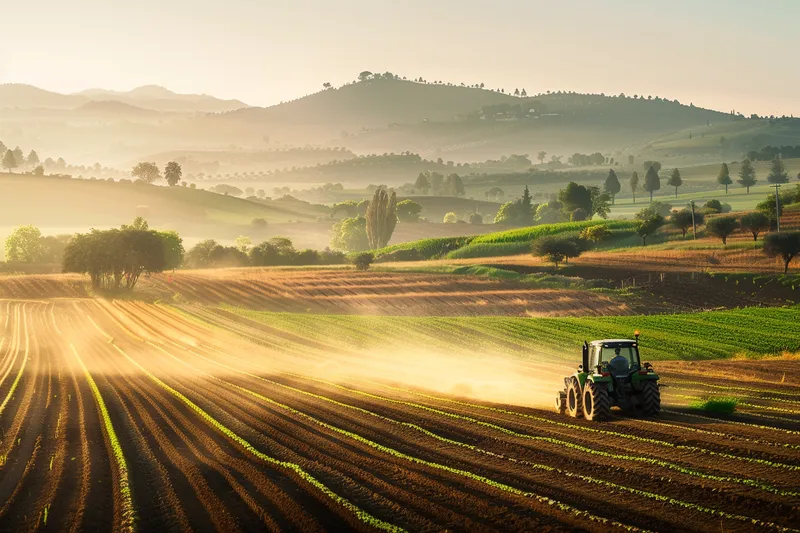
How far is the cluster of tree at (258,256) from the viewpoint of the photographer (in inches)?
4894

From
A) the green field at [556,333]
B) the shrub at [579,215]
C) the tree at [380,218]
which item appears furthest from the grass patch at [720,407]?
the shrub at [579,215]

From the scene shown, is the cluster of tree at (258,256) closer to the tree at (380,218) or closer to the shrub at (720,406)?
the tree at (380,218)

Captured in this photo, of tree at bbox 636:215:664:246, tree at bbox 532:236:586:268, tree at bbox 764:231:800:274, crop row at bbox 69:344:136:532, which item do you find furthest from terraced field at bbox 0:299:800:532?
tree at bbox 636:215:664:246

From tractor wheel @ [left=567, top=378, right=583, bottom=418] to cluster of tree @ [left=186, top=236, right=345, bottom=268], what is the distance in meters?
101

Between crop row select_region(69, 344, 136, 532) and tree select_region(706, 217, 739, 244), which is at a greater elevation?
A: tree select_region(706, 217, 739, 244)

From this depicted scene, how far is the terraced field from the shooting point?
15.0 meters

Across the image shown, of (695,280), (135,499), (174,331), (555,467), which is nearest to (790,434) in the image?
(555,467)

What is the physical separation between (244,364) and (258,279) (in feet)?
162

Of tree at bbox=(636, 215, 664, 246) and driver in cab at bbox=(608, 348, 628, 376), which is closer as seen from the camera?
driver in cab at bbox=(608, 348, 628, 376)

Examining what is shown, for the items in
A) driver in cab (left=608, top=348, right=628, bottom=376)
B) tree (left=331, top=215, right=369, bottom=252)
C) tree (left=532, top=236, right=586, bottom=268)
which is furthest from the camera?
tree (left=331, top=215, right=369, bottom=252)

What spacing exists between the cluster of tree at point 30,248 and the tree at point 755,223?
314 ft

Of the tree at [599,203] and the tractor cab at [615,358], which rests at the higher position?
the tree at [599,203]

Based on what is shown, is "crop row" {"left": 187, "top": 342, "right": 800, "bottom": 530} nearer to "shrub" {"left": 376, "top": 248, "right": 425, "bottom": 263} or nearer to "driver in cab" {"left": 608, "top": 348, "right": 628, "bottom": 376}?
"driver in cab" {"left": 608, "top": 348, "right": 628, "bottom": 376}

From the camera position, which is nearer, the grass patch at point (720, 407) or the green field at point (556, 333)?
the grass patch at point (720, 407)
